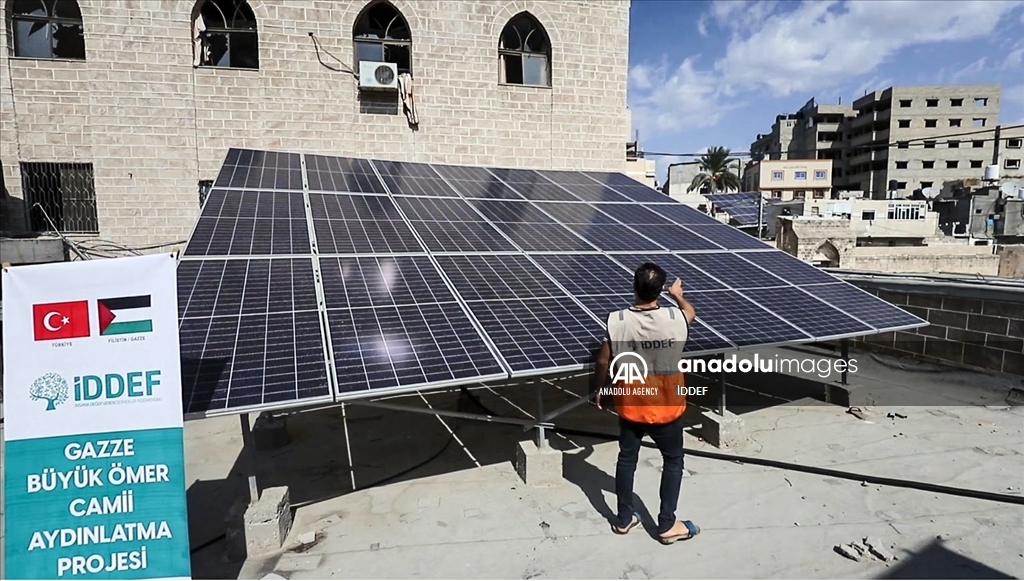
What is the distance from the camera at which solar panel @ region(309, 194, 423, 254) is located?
20.9 feet

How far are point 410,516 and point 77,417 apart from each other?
9.58ft

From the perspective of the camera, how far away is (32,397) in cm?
342

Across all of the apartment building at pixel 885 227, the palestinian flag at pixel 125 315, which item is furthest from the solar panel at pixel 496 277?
the apartment building at pixel 885 227

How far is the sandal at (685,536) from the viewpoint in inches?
178

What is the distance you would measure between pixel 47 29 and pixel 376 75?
695 centimetres

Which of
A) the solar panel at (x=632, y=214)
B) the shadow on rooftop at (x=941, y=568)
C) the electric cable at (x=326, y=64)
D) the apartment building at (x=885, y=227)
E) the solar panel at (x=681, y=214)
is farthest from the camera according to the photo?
the apartment building at (x=885, y=227)

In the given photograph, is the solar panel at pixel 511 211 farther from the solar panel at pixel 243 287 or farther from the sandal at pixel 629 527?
the sandal at pixel 629 527

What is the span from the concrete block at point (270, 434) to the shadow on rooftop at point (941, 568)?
6.78 m

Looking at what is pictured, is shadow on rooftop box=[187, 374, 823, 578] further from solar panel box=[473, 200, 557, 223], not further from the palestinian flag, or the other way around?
solar panel box=[473, 200, 557, 223]

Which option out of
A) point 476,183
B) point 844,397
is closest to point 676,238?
point 844,397

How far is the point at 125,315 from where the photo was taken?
347cm

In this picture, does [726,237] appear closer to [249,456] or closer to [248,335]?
[248,335]

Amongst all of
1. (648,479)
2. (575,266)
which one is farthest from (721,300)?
(648,479)

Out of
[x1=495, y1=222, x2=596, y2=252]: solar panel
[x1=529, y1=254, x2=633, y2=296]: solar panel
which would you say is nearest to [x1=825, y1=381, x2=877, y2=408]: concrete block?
[x1=529, y1=254, x2=633, y2=296]: solar panel
